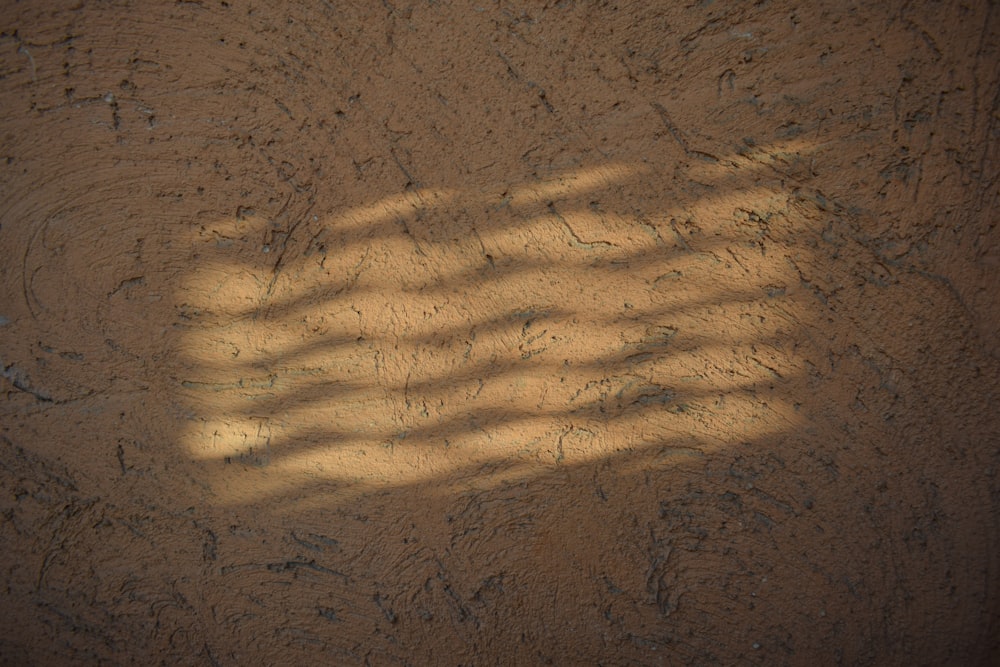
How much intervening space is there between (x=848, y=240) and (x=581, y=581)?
1.18 meters

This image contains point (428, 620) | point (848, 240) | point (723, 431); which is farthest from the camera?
point (428, 620)

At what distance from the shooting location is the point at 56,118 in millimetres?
1782

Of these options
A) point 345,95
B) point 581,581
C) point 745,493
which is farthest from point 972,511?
point 345,95

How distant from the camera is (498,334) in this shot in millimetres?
1787

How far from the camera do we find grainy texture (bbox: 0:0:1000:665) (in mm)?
1618

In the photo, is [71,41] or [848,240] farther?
[71,41]

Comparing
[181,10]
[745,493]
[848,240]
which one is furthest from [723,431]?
[181,10]

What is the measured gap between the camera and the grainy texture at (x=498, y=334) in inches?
63.7

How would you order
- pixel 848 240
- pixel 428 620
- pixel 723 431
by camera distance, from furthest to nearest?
pixel 428 620 < pixel 723 431 < pixel 848 240

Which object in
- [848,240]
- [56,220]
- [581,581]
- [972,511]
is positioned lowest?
[581,581]

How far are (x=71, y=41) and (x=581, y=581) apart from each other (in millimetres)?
2081

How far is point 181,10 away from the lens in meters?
1.74

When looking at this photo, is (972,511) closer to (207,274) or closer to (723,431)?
(723,431)

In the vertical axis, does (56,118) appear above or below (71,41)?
below
